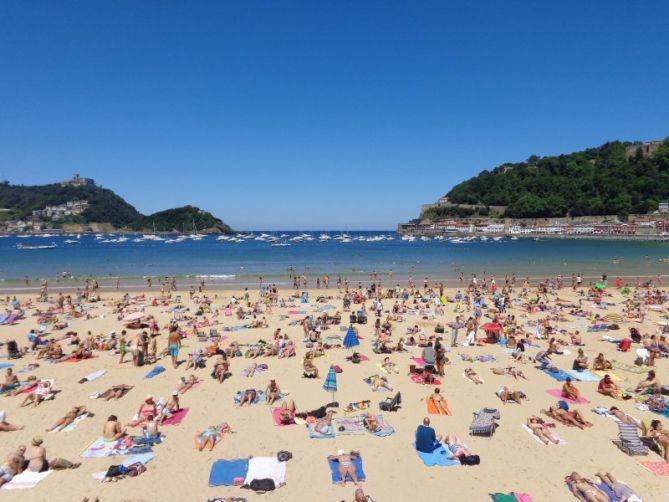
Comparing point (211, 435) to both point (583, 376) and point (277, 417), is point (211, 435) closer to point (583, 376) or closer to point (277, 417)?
point (277, 417)

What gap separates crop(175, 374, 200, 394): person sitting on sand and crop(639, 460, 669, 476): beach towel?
33.8ft

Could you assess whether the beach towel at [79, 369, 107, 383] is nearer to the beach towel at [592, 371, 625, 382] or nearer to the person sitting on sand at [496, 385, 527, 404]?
the person sitting on sand at [496, 385, 527, 404]

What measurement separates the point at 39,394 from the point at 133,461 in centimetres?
460

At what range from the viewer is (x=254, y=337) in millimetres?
16469

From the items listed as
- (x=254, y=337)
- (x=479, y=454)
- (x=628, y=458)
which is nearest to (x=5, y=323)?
(x=254, y=337)

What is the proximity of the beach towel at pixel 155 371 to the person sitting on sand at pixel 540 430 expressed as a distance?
403 inches

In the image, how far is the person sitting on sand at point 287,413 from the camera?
29.8 ft

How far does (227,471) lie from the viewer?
23.8 ft

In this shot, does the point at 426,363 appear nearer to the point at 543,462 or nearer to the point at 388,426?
the point at 388,426

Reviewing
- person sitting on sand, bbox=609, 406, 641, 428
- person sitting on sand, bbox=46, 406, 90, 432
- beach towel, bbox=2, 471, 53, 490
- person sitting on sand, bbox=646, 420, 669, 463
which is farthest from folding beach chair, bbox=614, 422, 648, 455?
person sitting on sand, bbox=46, 406, 90, 432

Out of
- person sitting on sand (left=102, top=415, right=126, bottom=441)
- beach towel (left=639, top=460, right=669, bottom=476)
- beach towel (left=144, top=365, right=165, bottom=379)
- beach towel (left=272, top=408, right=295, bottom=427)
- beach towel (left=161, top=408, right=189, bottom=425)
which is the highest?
person sitting on sand (left=102, top=415, right=126, bottom=441)

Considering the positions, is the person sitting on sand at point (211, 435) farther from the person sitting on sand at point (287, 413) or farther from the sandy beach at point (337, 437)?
the person sitting on sand at point (287, 413)

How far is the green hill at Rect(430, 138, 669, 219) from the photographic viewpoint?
125 meters

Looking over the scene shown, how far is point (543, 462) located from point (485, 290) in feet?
71.7
